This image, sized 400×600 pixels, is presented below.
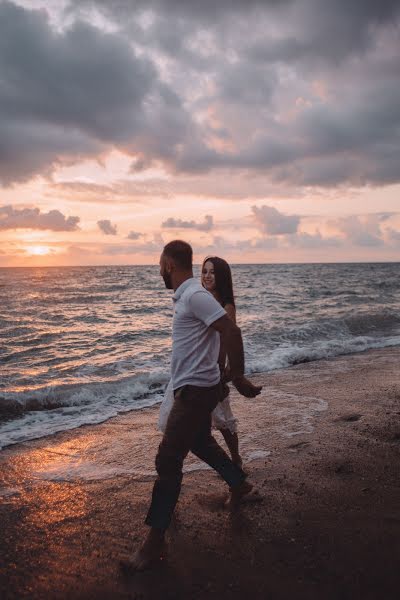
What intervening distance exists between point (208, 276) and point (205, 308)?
1078 millimetres

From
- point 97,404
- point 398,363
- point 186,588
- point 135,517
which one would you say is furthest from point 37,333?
point 186,588

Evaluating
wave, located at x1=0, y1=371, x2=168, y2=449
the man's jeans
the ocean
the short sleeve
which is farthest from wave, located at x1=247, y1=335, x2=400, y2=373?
the short sleeve

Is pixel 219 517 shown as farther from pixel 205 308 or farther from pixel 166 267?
pixel 166 267

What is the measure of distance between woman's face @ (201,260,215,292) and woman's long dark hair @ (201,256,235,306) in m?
0.03

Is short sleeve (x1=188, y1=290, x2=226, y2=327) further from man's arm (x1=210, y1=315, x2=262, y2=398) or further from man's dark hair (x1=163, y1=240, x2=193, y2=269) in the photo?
man's dark hair (x1=163, y1=240, x2=193, y2=269)

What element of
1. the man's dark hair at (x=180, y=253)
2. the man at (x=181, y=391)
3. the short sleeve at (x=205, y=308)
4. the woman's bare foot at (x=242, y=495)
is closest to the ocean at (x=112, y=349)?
the woman's bare foot at (x=242, y=495)

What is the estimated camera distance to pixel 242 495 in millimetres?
3605

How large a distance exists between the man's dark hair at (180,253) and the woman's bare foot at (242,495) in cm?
192

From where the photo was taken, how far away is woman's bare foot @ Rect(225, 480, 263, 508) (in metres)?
3.53

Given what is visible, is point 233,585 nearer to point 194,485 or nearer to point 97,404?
point 194,485

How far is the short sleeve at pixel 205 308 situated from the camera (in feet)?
8.76

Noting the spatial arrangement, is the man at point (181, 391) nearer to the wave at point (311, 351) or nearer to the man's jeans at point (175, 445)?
the man's jeans at point (175, 445)

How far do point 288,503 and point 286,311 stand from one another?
60.8 feet

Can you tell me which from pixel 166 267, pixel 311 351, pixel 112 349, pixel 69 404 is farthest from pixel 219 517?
pixel 112 349
